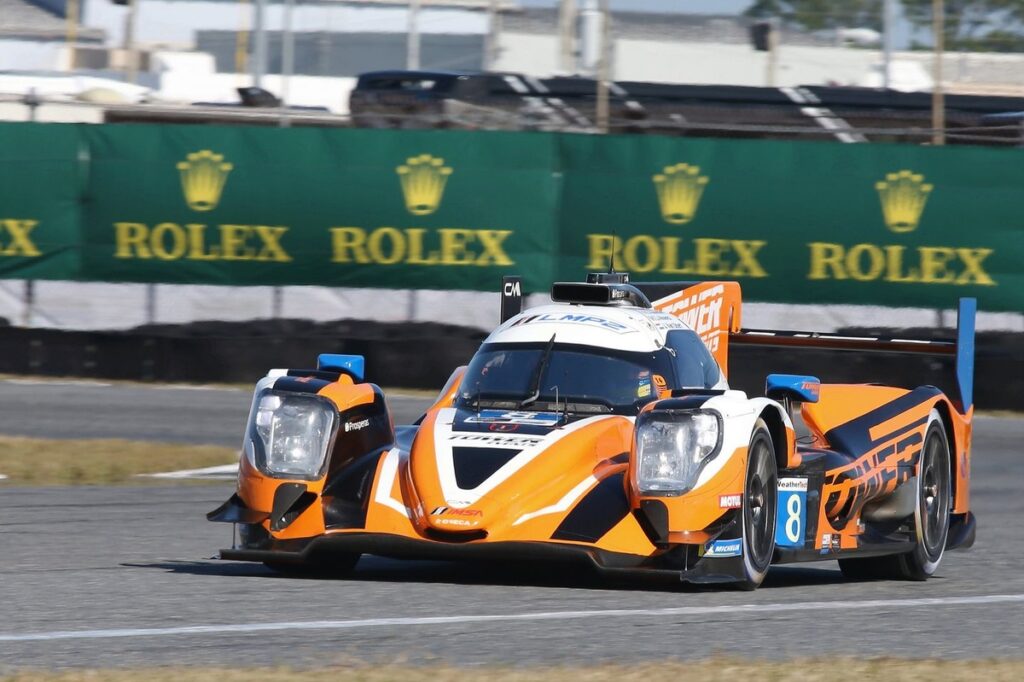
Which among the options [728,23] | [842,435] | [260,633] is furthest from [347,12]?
[260,633]

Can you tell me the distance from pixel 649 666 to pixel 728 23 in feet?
91.5

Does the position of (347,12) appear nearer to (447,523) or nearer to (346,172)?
(346,172)

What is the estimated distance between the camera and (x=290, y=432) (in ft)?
25.4

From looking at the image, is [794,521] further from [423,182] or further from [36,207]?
[36,207]

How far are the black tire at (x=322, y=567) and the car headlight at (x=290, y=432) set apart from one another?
0.47 m

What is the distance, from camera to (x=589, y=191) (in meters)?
18.2

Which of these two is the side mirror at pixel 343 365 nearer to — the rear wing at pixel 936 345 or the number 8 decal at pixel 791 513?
the number 8 decal at pixel 791 513

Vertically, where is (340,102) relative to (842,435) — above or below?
above

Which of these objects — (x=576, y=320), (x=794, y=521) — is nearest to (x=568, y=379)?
(x=576, y=320)

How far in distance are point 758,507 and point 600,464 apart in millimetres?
743

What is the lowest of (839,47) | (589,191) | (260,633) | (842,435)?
(260,633)

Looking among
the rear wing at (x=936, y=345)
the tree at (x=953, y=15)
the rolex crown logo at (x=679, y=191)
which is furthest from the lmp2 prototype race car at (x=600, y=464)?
the tree at (x=953, y=15)

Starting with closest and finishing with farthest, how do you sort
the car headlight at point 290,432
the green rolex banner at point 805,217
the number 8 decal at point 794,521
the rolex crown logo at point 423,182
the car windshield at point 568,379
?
1. the car headlight at point 290,432
2. the number 8 decal at point 794,521
3. the car windshield at point 568,379
4. the green rolex banner at point 805,217
5. the rolex crown logo at point 423,182

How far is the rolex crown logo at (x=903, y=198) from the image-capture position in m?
17.5
